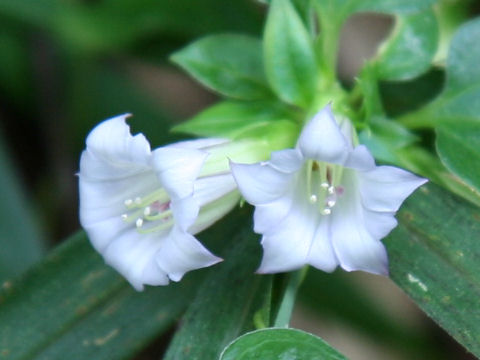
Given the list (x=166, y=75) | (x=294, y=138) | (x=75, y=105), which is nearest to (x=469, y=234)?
(x=294, y=138)

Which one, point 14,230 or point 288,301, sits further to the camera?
point 14,230

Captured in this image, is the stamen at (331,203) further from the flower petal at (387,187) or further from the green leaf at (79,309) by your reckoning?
the green leaf at (79,309)

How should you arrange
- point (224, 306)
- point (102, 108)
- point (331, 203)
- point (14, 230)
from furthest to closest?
point (102, 108) → point (14, 230) → point (224, 306) → point (331, 203)

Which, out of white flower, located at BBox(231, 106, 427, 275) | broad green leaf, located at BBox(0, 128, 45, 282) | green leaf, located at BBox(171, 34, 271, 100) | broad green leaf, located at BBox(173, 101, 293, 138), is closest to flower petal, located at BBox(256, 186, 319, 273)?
white flower, located at BBox(231, 106, 427, 275)

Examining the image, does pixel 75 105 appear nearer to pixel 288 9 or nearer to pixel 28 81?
pixel 28 81

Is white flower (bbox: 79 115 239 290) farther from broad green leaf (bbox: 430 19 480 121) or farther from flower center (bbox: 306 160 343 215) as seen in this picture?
broad green leaf (bbox: 430 19 480 121)

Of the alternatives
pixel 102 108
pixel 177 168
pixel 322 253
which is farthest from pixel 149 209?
pixel 102 108

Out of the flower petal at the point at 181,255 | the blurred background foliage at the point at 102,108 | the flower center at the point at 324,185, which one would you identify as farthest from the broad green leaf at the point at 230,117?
the blurred background foliage at the point at 102,108

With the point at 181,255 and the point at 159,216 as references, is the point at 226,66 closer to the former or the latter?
the point at 159,216
